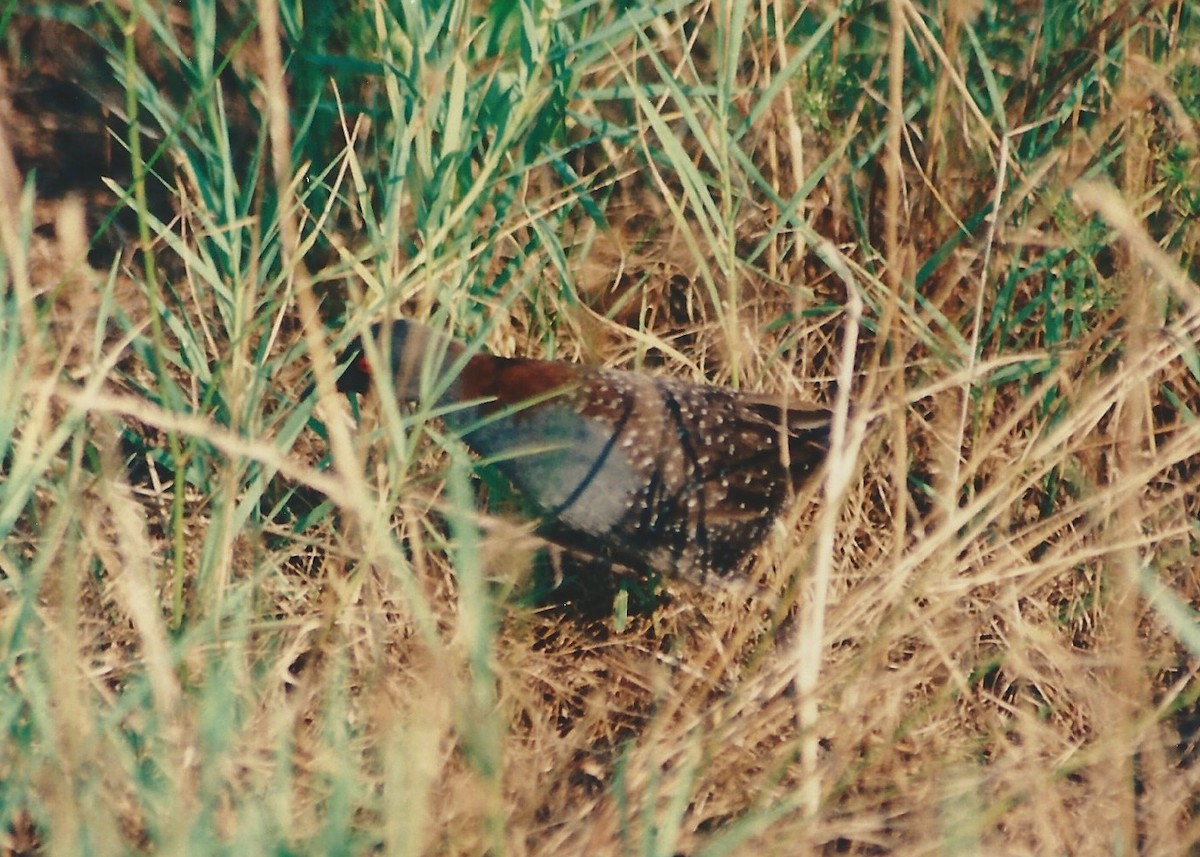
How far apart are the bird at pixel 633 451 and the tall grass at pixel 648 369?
117mm

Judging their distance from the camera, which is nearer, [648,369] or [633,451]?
[633,451]

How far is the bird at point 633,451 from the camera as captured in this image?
3461 mm

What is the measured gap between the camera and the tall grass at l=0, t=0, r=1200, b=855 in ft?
7.26

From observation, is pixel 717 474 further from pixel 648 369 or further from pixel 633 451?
pixel 648 369

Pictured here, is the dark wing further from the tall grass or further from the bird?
the tall grass

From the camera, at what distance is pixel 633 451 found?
3.50 meters

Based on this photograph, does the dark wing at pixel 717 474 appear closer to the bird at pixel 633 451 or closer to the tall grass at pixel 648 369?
the bird at pixel 633 451

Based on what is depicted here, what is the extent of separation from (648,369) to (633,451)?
1.87ft

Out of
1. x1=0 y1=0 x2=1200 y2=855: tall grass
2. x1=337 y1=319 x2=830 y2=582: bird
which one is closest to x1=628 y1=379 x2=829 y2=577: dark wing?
x1=337 y1=319 x2=830 y2=582: bird

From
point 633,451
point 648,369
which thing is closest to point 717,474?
point 633,451

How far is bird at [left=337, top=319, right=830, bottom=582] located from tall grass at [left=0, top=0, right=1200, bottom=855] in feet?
0.39

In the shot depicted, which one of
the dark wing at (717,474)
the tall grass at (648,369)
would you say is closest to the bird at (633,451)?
the dark wing at (717,474)

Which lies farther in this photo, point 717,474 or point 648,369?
point 648,369

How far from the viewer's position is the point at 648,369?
4020 millimetres
